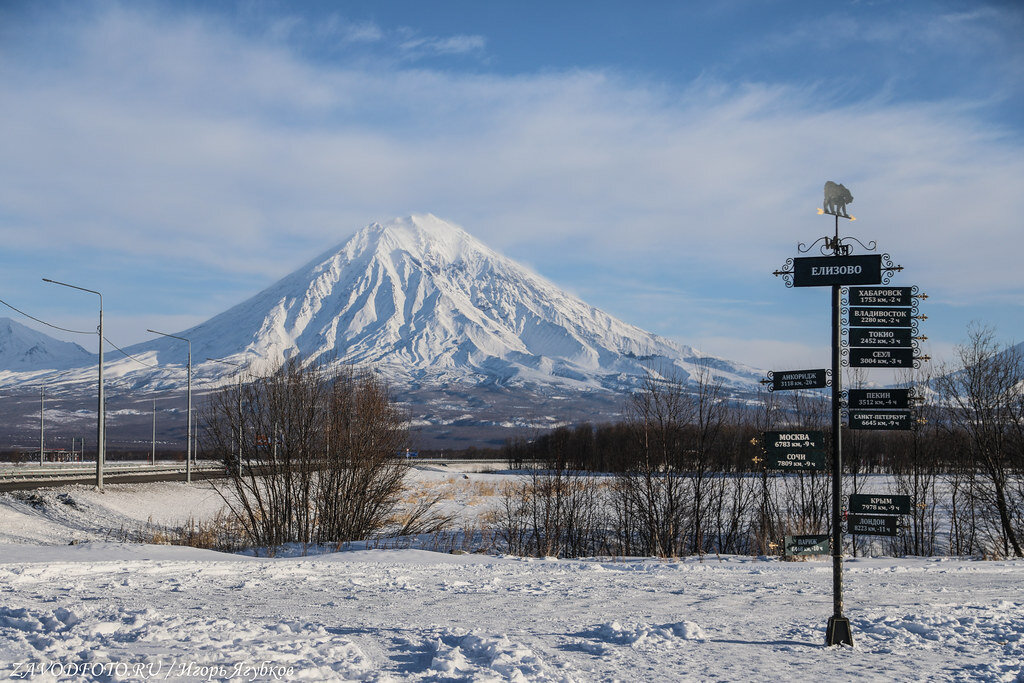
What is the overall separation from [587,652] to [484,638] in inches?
47.1

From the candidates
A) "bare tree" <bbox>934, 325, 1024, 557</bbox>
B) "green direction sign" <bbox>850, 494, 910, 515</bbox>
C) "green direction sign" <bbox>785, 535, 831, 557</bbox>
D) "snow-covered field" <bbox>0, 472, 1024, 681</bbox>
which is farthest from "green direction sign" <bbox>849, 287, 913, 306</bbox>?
"bare tree" <bbox>934, 325, 1024, 557</bbox>

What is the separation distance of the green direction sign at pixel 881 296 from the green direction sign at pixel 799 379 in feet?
3.49

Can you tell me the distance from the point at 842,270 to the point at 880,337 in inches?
40.2

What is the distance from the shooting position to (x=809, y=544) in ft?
33.9

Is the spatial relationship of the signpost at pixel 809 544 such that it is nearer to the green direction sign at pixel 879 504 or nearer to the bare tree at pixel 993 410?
the green direction sign at pixel 879 504

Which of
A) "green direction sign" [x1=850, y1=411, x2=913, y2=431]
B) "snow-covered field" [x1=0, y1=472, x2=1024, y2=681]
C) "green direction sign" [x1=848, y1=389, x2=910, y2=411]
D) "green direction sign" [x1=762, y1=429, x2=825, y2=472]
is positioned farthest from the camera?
"green direction sign" [x1=762, y1=429, x2=825, y2=472]

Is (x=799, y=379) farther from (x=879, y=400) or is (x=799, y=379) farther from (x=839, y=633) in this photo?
(x=839, y=633)

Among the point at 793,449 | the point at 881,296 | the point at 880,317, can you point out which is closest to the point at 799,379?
the point at 793,449

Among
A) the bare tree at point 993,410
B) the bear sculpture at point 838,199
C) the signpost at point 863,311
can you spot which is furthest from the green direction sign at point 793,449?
the bare tree at point 993,410

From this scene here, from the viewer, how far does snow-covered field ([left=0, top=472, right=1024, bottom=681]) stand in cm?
802

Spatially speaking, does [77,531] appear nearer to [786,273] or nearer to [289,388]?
[289,388]

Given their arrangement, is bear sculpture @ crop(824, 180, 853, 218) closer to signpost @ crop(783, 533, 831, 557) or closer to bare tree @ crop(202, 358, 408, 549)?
signpost @ crop(783, 533, 831, 557)

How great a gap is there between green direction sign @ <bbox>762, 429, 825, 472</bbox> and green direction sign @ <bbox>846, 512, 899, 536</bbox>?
0.80 metres

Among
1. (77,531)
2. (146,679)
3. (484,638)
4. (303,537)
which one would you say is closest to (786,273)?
(484,638)
